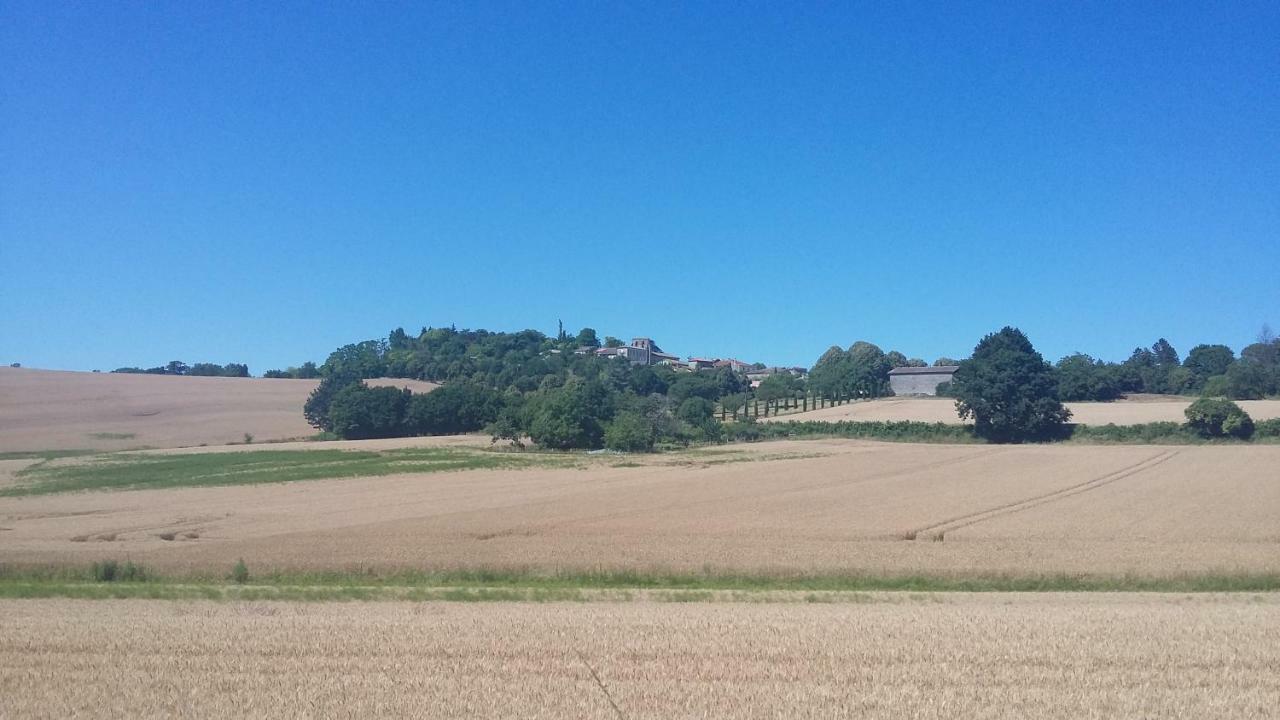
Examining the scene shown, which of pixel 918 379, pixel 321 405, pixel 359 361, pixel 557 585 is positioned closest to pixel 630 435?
pixel 321 405

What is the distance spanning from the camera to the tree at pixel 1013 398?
77188 mm

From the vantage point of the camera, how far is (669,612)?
16.6 meters

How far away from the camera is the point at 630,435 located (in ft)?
248

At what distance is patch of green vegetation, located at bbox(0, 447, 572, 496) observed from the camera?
155 feet

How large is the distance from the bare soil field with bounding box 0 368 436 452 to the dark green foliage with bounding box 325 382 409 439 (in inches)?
188

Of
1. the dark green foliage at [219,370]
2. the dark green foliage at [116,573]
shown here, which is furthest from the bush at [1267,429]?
the dark green foliage at [219,370]

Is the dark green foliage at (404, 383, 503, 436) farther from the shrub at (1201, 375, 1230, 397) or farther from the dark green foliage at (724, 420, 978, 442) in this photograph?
the shrub at (1201, 375, 1230, 397)

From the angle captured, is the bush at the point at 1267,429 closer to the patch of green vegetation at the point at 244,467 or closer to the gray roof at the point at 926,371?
the patch of green vegetation at the point at 244,467

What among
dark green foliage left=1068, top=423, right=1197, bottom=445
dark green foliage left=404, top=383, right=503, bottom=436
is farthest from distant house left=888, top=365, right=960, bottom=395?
dark green foliage left=404, top=383, right=503, bottom=436

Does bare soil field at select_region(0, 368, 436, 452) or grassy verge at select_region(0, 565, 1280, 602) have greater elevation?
bare soil field at select_region(0, 368, 436, 452)

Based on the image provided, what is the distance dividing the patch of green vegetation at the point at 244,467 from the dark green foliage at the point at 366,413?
19.9 meters

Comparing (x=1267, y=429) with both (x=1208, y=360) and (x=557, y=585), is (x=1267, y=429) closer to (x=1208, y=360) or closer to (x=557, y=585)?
(x=557, y=585)

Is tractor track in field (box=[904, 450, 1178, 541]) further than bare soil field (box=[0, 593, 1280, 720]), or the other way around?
tractor track in field (box=[904, 450, 1178, 541])

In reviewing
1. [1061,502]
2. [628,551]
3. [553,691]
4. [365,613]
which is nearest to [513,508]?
[628,551]
